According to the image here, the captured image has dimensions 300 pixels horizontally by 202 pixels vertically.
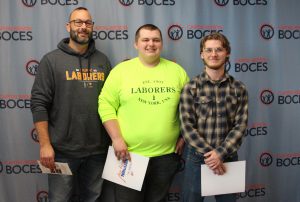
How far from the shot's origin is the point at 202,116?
1564 millimetres

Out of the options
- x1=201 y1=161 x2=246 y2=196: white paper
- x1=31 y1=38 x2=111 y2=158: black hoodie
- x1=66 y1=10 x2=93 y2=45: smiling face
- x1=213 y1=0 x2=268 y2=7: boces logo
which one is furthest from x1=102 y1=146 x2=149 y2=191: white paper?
x1=213 y1=0 x2=268 y2=7: boces logo

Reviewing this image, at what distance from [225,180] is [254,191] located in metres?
0.97

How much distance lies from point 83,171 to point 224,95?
1065 millimetres

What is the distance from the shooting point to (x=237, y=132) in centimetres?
154

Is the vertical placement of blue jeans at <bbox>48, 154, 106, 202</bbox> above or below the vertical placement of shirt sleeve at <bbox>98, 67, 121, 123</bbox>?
below

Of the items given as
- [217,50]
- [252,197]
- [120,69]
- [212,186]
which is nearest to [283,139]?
[252,197]

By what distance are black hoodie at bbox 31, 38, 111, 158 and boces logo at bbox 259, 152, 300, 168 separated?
1419mm

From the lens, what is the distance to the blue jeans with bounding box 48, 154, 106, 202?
180 cm

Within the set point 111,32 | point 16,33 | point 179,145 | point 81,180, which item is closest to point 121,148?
point 179,145

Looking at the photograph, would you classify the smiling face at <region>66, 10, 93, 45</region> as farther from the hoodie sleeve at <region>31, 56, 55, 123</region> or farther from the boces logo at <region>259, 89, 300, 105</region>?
the boces logo at <region>259, 89, 300, 105</region>

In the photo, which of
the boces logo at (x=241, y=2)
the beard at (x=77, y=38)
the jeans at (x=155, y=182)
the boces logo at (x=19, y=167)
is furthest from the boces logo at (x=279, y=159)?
the boces logo at (x=19, y=167)

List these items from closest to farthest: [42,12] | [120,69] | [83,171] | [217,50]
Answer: [217,50]
[120,69]
[83,171]
[42,12]

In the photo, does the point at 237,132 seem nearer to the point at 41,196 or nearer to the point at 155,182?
the point at 155,182

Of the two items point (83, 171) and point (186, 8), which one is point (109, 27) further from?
point (83, 171)
